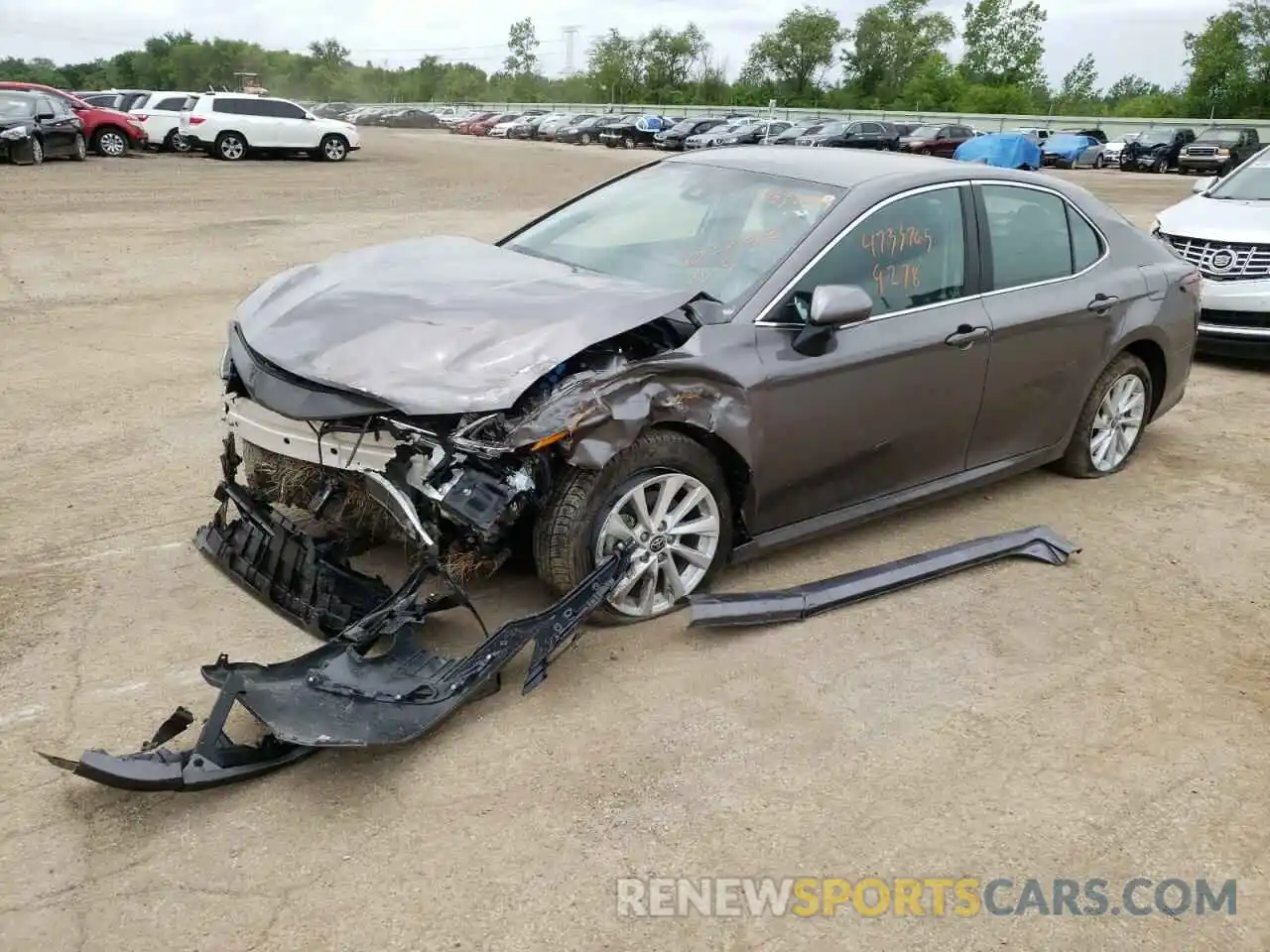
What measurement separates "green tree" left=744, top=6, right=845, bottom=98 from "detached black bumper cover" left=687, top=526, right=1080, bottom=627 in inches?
3724

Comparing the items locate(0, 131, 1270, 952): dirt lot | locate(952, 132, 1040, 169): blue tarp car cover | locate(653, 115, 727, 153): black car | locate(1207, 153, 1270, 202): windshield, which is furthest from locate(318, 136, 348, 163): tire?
locate(0, 131, 1270, 952): dirt lot

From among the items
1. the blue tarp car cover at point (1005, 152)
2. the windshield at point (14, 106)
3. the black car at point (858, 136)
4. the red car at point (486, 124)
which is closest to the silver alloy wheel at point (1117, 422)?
the windshield at point (14, 106)

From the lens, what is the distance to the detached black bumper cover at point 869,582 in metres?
3.93

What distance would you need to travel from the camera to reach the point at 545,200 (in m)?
19.4

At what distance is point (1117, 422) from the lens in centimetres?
573

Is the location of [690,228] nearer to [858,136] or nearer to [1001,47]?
[858,136]

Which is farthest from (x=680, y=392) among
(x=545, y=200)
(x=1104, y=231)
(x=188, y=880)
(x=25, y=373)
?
(x=545, y=200)

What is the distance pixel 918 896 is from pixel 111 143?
27.7m

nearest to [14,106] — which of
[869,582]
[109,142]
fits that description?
[109,142]

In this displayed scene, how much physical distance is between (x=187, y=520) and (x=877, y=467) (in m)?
3.05

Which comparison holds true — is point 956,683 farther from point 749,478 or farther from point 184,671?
point 184,671

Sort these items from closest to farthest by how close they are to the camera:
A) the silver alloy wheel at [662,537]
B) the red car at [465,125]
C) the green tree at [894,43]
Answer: the silver alloy wheel at [662,537]
the red car at [465,125]
the green tree at [894,43]

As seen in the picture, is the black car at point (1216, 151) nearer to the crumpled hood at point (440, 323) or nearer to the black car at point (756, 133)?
the black car at point (756, 133)

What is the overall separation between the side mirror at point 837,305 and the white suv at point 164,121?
27.3 m
